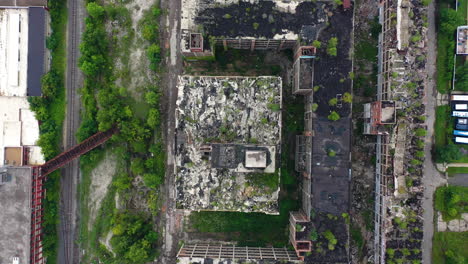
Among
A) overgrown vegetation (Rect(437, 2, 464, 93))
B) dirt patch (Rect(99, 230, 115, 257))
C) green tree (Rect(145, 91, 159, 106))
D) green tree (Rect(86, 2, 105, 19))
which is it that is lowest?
dirt patch (Rect(99, 230, 115, 257))

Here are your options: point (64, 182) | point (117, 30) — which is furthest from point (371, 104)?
point (64, 182)

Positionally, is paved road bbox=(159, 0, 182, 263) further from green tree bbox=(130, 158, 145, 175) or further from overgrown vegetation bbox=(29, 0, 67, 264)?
overgrown vegetation bbox=(29, 0, 67, 264)

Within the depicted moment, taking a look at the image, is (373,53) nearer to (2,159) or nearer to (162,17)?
(162,17)

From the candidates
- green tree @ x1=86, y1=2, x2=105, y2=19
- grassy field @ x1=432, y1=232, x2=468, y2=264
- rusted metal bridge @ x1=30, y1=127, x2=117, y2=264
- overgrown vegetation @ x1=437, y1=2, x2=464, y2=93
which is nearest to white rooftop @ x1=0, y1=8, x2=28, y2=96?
green tree @ x1=86, y1=2, x2=105, y2=19

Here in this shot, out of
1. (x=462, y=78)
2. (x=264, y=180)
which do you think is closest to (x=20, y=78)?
(x=264, y=180)

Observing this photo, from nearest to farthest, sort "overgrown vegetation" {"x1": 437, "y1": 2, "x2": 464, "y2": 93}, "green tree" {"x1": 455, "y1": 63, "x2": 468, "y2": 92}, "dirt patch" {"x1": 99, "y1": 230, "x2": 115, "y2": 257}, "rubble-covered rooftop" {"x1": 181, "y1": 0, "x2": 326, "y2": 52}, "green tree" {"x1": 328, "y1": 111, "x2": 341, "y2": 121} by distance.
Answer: "green tree" {"x1": 328, "y1": 111, "x2": 341, "y2": 121}
"rubble-covered rooftop" {"x1": 181, "y1": 0, "x2": 326, "y2": 52}
"green tree" {"x1": 455, "y1": 63, "x2": 468, "y2": 92}
"overgrown vegetation" {"x1": 437, "y1": 2, "x2": 464, "y2": 93}
"dirt patch" {"x1": 99, "y1": 230, "x2": 115, "y2": 257}

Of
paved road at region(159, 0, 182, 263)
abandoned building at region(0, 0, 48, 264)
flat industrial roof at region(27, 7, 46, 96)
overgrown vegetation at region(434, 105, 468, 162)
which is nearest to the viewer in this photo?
abandoned building at region(0, 0, 48, 264)

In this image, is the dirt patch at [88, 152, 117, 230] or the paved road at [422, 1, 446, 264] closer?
the paved road at [422, 1, 446, 264]

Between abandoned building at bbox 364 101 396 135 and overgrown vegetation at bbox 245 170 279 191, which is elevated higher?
abandoned building at bbox 364 101 396 135

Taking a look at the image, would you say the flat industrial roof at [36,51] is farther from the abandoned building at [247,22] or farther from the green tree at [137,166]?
the abandoned building at [247,22]
